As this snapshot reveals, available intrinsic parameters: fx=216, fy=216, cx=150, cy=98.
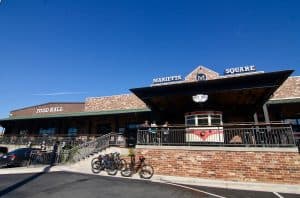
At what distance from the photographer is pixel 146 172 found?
10852 mm

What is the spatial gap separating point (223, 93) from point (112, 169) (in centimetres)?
755

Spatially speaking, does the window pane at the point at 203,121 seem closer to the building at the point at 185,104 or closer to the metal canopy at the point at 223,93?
the building at the point at 185,104

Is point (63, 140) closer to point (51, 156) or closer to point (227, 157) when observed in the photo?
point (51, 156)

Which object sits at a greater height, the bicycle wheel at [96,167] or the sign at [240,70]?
the sign at [240,70]

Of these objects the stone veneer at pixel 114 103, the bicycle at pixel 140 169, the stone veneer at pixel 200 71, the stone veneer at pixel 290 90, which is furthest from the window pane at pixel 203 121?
the stone veneer at pixel 114 103

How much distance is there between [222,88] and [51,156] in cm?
1283

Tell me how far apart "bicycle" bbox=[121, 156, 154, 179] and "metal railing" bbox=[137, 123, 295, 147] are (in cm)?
110

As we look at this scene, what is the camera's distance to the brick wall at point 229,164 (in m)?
9.17

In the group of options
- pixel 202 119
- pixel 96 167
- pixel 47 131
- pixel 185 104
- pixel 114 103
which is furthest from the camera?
pixel 47 131

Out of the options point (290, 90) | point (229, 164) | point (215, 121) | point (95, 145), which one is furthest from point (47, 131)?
point (290, 90)

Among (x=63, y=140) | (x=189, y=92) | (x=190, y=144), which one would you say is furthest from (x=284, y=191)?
(x=63, y=140)

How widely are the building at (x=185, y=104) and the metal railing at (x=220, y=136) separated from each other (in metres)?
1.88

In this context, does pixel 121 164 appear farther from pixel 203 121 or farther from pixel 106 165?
pixel 203 121

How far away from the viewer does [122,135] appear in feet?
53.2
